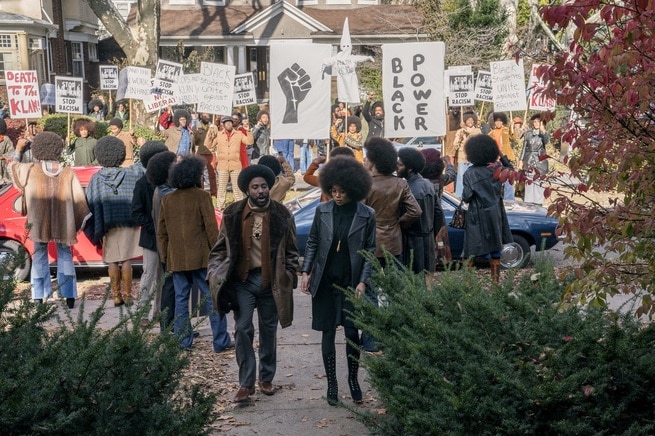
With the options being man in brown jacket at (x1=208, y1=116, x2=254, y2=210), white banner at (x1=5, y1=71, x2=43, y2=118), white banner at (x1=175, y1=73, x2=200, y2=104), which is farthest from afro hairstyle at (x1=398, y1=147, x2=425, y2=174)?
white banner at (x1=175, y1=73, x2=200, y2=104)

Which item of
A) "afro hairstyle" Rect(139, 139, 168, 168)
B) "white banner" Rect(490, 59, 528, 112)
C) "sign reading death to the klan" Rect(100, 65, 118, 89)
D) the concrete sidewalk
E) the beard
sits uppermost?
"sign reading death to the klan" Rect(100, 65, 118, 89)

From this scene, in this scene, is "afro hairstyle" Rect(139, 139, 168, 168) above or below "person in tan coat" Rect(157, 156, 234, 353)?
above

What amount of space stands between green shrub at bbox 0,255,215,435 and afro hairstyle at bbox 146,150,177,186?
12.6ft

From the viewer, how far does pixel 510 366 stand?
479cm

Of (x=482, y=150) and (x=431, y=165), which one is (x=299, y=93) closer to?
(x=431, y=165)

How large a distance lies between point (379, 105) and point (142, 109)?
7743mm

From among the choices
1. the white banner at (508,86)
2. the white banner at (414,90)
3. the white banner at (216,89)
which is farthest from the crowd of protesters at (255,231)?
the white banner at (508,86)

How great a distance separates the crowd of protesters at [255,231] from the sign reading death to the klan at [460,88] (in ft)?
32.5

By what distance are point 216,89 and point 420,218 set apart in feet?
34.6

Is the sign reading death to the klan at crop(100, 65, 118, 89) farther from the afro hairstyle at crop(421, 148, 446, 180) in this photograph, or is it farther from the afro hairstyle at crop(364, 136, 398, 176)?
the afro hairstyle at crop(364, 136, 398, 176)

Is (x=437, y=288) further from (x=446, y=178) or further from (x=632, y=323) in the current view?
(x=446, y=178)

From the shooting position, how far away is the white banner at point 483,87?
21188 mm

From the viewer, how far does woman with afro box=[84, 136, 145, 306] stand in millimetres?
9641

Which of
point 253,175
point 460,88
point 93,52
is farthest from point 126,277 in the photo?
point 93,52
